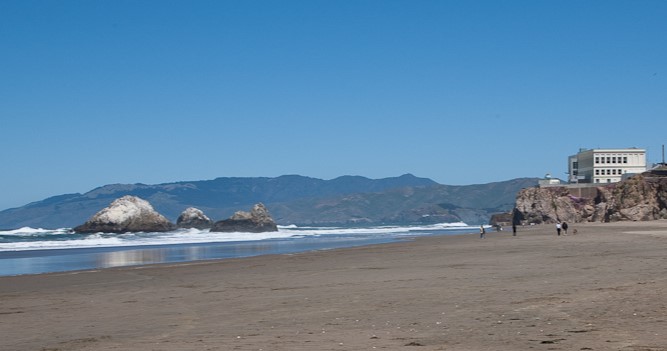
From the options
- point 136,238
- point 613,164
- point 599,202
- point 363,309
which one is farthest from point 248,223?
point 363,309

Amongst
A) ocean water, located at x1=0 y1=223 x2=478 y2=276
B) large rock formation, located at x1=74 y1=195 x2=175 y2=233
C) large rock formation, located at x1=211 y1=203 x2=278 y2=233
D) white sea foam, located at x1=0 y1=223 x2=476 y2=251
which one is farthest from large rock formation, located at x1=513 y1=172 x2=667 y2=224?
large rock formation, located at x1=74 y1=195 x2=175 y2=233

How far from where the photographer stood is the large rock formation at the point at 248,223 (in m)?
121

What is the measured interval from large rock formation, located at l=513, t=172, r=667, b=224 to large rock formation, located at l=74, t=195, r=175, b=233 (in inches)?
2178

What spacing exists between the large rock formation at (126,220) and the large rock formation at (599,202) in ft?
182

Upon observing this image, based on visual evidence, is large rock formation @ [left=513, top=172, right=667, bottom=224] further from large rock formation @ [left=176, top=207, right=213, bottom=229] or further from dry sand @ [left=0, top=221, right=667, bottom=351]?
dry sand @ [left=0, top=221, right=667, bottom=351]

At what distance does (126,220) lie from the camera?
11981 cm

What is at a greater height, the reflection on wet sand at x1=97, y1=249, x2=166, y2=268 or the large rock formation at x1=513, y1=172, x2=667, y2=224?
the large rock formation at x1=513, y1=172, x2=667, y2=224

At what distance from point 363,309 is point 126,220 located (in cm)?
10986

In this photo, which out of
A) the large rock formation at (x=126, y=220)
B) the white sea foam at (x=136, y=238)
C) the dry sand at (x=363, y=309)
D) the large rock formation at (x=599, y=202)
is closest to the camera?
the dry sand at (x=363, y=309)

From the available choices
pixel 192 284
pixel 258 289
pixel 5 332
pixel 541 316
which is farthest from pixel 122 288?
pixel 541 316

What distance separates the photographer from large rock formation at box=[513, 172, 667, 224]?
79.1m

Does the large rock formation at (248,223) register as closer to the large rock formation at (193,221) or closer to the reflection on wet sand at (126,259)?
the large rock formation at (193,221)

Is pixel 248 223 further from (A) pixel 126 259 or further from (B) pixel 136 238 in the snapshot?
(A) pixel 126 259

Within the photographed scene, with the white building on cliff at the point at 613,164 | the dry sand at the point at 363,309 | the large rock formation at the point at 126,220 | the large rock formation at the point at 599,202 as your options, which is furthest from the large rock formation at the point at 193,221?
the dry sand at the point at 363,309
